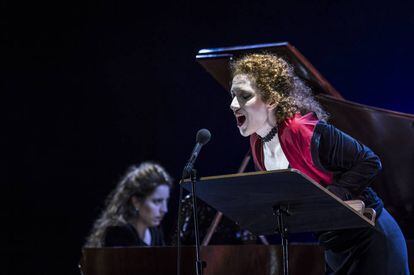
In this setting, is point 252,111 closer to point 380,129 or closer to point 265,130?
point 265,130

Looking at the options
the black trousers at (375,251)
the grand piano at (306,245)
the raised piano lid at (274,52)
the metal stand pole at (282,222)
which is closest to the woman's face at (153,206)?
the grand piano at (306,245)

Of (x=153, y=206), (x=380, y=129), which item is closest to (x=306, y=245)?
(x=380, y=129)

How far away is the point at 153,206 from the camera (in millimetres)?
4684

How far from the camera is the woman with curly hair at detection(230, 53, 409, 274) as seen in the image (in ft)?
8.35

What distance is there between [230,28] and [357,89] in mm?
1032

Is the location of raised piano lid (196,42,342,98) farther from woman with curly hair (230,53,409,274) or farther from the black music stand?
the black music stand

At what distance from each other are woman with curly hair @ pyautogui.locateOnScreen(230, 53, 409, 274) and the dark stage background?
1.95 meters

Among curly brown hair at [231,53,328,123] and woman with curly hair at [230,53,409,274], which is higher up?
curly brown hair at [231,53,328,123]

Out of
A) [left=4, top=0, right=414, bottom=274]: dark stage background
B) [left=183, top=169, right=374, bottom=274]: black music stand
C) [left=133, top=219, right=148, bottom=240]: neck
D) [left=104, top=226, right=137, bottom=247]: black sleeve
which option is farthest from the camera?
[left=4, top=0, right=414, bottom=274]: dark stage background

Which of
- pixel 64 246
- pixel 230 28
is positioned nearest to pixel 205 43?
pixel 230 28

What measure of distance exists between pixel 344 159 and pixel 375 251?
36cm

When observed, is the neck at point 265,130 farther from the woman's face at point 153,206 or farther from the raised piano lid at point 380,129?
the woman's face at point 153,206

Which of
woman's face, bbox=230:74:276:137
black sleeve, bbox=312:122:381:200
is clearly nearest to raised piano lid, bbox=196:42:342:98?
woman's face, bbox=230:74:276:137

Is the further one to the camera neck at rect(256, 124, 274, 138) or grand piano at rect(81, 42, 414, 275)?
grand piano at rect(81, 42, 414, 275)
